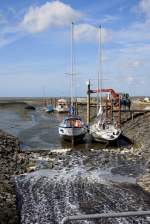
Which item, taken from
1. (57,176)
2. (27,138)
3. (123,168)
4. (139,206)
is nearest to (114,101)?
(27,138)

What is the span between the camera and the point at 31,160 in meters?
34.0

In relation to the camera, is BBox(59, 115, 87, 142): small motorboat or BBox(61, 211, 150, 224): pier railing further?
BBox(59, 115, 87, 142): small motorboat

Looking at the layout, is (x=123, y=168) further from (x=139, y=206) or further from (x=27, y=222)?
(x=27, y=222)

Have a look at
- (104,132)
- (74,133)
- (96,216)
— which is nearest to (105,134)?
(104,132)

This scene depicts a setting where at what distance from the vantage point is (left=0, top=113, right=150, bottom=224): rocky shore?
18.8 meters

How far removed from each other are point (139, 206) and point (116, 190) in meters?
3.51

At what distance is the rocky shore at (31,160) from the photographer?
18775mm

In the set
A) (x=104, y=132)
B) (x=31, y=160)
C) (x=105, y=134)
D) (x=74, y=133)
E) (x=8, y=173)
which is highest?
(x=104, y=132)

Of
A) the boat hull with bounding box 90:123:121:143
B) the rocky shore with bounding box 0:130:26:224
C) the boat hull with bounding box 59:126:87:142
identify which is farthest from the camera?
the boat hull with bounding box 59:126:87:142

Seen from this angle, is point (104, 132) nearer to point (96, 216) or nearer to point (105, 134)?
point (105, 134)

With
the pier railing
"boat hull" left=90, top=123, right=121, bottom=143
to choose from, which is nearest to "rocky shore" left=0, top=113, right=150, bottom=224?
"boat hull" left=90, top=123, right=121, bottom=143

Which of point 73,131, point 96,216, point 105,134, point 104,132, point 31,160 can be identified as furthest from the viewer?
point 73,131

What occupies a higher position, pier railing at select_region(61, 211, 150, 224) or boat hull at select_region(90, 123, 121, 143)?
pier railing at select_region(61, 211, 150, 224)

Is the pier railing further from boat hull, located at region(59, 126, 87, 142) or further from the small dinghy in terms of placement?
boat hull, located at region(59, 126, 87, 142)
